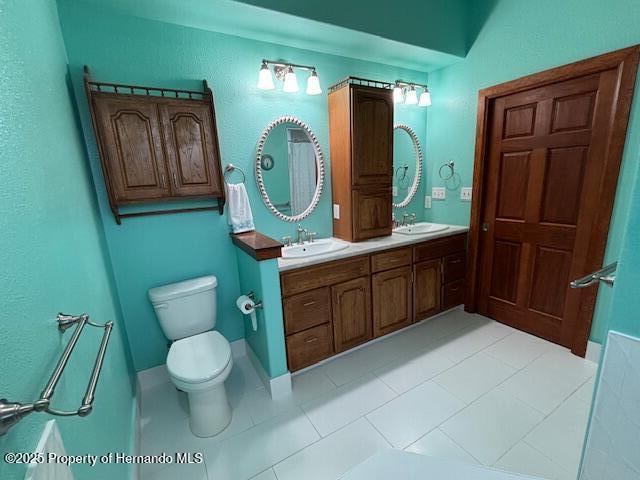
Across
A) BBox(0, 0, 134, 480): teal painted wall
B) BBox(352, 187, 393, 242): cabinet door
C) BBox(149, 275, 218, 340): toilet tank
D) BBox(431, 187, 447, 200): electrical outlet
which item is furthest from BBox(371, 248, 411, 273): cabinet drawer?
BBox(0, 0, 134, 480): teal painted wall

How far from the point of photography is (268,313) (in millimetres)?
1725

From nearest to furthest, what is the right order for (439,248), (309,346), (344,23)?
(344,23), (309,346), (439,248)

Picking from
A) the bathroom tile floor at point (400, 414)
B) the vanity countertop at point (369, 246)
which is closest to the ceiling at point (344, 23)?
the vanity countertop at point (369, 246)

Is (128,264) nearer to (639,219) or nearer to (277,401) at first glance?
(277,401)

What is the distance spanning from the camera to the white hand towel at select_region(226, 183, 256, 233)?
2.00 meters

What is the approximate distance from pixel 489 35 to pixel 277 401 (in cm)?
321

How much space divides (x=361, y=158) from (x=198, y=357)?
1791 millimetres

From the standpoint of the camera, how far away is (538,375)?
6.14ft

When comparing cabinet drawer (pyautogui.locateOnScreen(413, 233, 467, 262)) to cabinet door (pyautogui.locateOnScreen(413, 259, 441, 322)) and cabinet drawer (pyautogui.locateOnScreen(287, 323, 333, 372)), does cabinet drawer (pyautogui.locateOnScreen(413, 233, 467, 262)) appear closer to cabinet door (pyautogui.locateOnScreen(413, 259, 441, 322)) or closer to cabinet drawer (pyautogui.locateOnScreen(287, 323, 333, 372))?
cabinet door (pyautogui.locateOnScreen(413, 259, 441, 322))

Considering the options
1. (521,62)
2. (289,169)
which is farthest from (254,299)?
(521,62)

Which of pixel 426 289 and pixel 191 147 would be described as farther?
pixel 426 289

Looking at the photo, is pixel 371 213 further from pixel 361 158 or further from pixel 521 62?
pixel 521 62

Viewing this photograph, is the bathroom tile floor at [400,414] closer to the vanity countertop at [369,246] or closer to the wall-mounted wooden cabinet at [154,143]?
the vanity countertop at [369,246]

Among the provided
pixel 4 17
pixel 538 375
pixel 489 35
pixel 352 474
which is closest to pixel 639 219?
pixel 352 474
